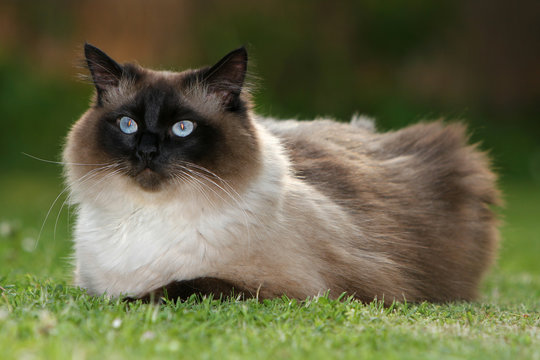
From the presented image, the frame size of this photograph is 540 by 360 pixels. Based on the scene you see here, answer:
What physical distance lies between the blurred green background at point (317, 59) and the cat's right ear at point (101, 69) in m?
6.25

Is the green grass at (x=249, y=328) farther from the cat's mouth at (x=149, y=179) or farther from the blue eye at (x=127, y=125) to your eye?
the blue eye at (x=127, y=125)

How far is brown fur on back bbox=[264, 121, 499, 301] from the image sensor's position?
12.4 feet

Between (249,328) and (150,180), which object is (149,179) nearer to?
(150,180)

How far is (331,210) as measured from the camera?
3547 mm

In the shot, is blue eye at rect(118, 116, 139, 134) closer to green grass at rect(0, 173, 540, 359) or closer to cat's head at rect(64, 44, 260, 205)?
cat's head at rect(64, 44, 260, 205)

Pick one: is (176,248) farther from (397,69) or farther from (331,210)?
(397,69)

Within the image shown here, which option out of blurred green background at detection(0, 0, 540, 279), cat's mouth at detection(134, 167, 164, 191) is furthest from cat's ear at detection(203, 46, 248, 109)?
blurred green background at detection(0, 0, 540, 279)

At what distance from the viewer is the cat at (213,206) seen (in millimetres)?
3049

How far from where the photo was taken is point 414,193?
4.09m

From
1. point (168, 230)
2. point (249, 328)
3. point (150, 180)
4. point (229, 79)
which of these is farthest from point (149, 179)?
point (249, 328)

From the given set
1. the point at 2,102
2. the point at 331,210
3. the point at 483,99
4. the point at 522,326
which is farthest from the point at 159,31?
the point at 522,326

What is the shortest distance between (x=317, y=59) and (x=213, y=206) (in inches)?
370

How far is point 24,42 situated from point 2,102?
1183mm

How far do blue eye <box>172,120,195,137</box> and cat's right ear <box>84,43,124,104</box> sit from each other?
47cm
